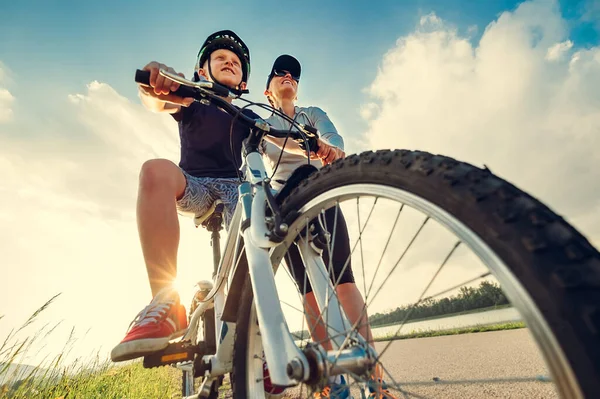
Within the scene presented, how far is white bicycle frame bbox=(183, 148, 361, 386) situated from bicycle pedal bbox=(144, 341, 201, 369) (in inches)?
7.0

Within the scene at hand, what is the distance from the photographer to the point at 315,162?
8.57ft

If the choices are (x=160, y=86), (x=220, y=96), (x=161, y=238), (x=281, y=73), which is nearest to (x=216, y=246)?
(x=161, y=238)

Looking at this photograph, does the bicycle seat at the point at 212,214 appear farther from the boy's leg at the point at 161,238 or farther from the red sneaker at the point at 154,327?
the red sneaker at the point at 154,327

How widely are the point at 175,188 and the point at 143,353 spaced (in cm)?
84

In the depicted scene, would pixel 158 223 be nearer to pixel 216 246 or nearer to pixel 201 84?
pixel 216 246

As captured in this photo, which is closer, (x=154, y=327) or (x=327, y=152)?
(x=154, y=327)

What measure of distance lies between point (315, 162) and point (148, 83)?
4.66 feet

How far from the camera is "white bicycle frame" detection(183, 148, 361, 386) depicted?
1153mm

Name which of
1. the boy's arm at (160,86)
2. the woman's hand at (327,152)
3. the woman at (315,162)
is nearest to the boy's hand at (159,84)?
the boy's arm at (160,86)

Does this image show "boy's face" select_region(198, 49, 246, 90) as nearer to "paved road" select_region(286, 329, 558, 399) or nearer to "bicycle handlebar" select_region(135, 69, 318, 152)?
"bicycle handlebar" select_region(135, 69, 318, 152)

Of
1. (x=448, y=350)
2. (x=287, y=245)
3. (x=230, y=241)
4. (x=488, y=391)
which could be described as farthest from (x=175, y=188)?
(x=448, y=350)

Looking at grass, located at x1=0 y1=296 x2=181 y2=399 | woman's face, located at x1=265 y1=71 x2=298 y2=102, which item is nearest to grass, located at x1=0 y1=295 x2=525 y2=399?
grass, located at x1=0 y1=296 x2=181 y2=399

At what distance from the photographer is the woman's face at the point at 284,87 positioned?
2555mm

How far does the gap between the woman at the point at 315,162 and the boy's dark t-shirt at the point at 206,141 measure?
0.30m
